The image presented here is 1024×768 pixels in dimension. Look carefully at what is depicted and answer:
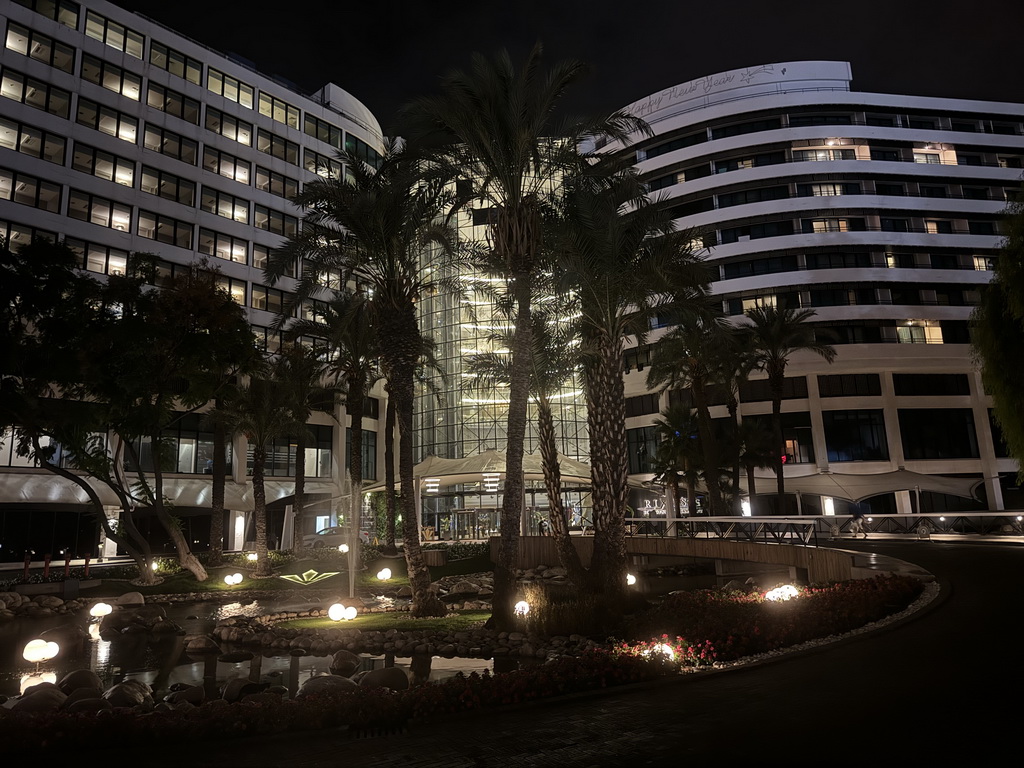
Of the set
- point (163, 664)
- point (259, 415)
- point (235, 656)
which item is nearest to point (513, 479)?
point (235, 656)

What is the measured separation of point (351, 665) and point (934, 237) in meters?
63.9

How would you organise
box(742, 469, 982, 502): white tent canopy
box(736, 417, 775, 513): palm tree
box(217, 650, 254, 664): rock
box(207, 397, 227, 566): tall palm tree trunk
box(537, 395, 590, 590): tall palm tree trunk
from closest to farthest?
box(217, 650, 254, 664): rock
box(537, 395, 590, 590): tall palm tree trunk
box(207, 397, 227, 566): tall palm tree trunk
box(742, 469, 982, 502): white tent canopy
box(736, 417, 775, 513): palm tree

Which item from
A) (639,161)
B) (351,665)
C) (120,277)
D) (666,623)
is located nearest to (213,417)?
(120,277)

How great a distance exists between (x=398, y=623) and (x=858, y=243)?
55.2 meters

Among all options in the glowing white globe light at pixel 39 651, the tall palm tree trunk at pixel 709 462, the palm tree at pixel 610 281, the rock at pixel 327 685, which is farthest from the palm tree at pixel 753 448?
the glowing white globe light at pixel 39 651

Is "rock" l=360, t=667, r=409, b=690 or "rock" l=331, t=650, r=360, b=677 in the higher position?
"rock" l=360, t=667, r=409, b=690

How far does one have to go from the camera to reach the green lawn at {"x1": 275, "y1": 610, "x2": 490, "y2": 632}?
17312 mm

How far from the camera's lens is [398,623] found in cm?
1811

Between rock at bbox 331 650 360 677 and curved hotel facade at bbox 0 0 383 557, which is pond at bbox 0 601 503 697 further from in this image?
curved hotel facade at bbox 0 0 383 557

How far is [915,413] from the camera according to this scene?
5584 cm

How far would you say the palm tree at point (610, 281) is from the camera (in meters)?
18.6

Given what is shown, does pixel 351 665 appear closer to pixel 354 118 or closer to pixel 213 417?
pixel 213 417

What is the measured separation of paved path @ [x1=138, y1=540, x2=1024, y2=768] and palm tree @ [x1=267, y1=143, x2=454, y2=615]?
1226cm

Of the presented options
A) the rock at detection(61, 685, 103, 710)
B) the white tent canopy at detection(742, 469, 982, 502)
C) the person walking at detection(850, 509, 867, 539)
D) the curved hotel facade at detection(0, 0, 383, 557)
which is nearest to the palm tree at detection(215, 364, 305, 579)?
the curved hotel facade at detection(0, 0, 383, 557)
